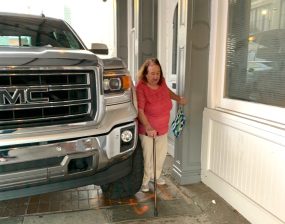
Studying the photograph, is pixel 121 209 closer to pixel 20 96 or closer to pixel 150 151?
pixel 150 151

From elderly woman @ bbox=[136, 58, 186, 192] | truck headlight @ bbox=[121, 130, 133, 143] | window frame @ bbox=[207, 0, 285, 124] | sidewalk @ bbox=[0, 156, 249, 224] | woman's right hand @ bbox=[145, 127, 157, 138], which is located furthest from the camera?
window frame @ bbox=[207, 0, 285, 124]

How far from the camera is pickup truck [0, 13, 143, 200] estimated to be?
6.75ft

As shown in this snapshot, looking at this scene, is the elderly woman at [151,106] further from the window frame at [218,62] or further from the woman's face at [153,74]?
the window frame at [218,62]

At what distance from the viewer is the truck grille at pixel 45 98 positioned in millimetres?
2053

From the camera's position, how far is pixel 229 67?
323 centimetres

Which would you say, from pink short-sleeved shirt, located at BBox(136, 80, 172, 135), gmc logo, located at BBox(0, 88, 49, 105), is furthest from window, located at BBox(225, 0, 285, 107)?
gmc logo, located at BBox(0, 88, 49, 105)

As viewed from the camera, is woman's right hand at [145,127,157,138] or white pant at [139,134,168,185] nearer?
woman's right hand at [145,127,157,138]

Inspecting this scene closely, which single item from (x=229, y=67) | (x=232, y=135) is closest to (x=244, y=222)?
(x=232, y=135)

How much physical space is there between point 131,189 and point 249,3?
2103mm

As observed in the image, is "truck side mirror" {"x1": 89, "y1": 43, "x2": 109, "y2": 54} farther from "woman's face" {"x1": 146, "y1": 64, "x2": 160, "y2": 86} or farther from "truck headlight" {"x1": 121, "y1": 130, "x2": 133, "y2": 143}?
"truck headlight" {"x1": 121, "y1": 130, "x2": 133, "y2": 143}

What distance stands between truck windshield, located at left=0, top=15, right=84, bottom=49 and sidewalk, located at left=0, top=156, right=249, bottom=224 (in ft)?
5.20

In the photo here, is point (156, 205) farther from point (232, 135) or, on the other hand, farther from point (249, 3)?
point (249, 3)

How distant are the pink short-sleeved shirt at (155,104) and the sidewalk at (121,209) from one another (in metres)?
0.73

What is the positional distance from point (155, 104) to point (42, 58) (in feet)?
4.38
